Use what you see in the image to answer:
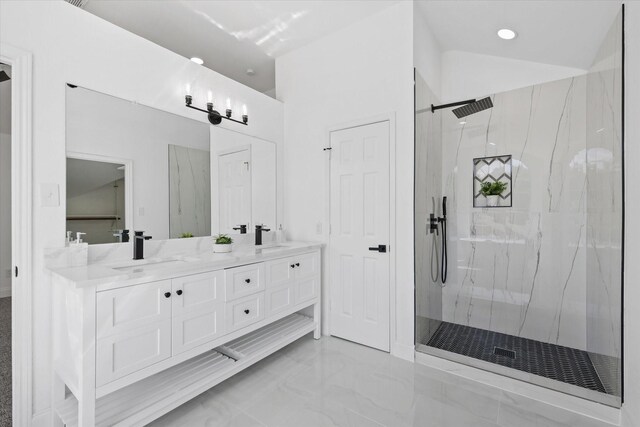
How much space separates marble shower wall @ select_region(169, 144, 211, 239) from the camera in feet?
8.05

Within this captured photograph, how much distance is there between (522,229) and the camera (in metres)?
3.02

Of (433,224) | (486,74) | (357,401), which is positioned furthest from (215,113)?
(486,74)

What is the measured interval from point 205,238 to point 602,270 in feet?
10.2

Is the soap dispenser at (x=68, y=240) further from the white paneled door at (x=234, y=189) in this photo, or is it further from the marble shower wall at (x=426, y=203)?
the marble shower wall at (x=426, y=203)

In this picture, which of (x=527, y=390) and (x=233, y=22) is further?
Result: (x=233, y=22)

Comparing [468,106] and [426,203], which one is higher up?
[468,106]

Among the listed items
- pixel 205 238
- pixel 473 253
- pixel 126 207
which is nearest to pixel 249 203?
pixel 205 238

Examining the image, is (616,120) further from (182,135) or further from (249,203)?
(182,135)

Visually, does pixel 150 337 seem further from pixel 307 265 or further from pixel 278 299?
pixel 307 265

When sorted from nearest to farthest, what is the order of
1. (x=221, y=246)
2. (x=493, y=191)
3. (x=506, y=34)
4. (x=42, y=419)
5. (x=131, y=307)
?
(x=131, y=307)
(x=42, y=419)
(x=221, y=246)
(x=506, y=34)
(x=493, y=191)

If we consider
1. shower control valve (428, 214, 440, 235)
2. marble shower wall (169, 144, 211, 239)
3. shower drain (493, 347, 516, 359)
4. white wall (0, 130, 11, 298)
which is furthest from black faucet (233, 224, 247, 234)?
white wall (0, 130, 11, 298)

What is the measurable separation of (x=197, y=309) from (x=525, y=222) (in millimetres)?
3065

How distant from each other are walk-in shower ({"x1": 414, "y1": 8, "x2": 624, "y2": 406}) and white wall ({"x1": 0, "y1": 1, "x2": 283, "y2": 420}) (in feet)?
7.51

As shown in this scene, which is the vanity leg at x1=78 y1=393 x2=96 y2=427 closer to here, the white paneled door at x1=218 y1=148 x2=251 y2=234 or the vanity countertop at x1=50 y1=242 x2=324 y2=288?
the vanity countertop at x1=50 y1=242 x2=324 y2=288
